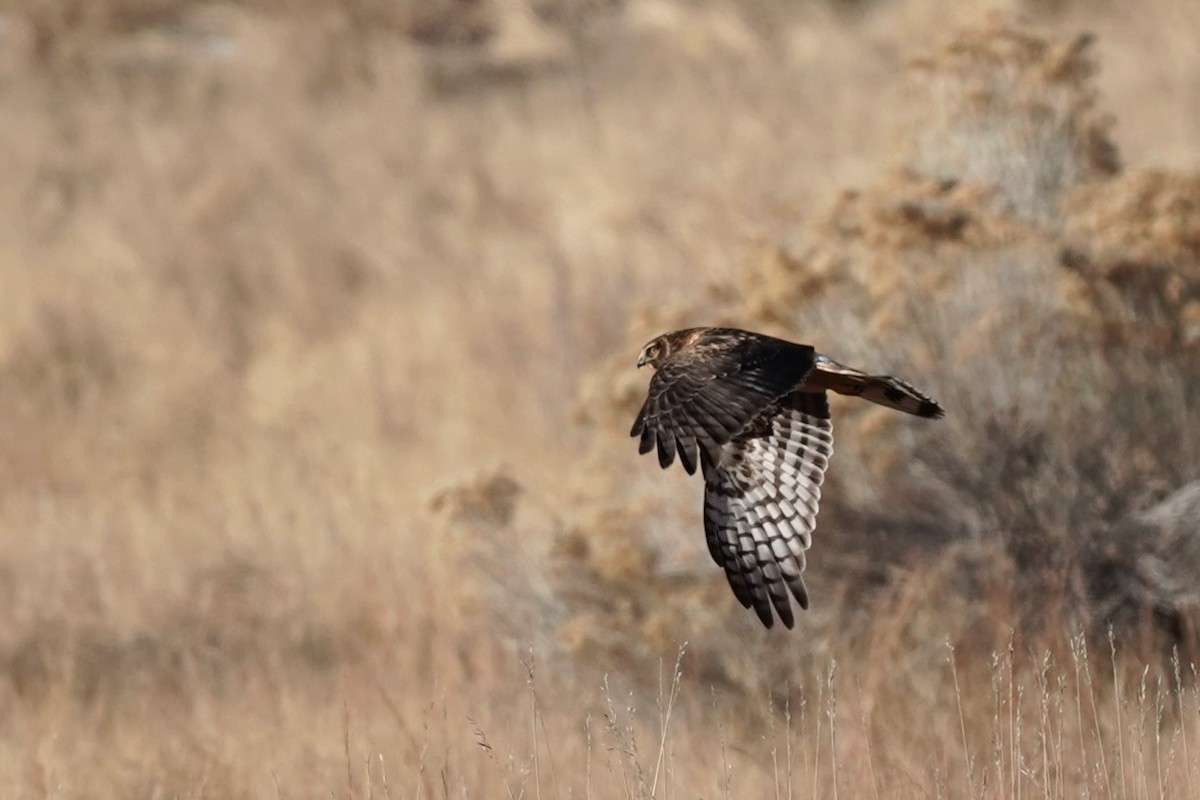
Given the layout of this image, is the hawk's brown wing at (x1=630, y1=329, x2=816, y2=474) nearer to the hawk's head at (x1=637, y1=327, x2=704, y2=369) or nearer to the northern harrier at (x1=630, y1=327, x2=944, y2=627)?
the northern harrier at (x1=630, y1=327, x2=944, y2=627)

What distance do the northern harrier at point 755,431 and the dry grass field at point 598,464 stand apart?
27cm

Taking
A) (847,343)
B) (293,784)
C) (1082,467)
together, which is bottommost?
(293,784)

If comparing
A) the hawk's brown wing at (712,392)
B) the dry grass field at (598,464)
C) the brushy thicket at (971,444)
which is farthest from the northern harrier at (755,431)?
the brushy thicket at (971,444)

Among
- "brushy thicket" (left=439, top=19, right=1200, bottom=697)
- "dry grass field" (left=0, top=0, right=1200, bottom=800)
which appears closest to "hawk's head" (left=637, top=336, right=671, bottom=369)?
"dry grass field" (left=0, top=0, right=1200, bottom=800)

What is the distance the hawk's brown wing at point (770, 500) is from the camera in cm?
433

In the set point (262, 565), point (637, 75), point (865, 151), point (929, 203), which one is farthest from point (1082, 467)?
point (637, 75)

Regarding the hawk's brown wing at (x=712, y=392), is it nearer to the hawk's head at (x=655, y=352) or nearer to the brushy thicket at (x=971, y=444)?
the hawk's head at (x=655, y=352)

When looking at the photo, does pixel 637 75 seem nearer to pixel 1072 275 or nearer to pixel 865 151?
→ pixel 865 151

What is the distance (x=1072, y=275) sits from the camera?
574 centimetres

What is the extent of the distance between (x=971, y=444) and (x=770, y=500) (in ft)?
5.16

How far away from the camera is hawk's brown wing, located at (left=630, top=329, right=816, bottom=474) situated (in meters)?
3.68

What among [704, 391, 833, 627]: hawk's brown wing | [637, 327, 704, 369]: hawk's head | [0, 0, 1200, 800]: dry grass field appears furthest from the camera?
[0, 0, 1200, 800]: dry grass field

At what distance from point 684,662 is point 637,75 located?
9.64 meters

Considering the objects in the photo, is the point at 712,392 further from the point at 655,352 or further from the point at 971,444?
the point at 971,444
